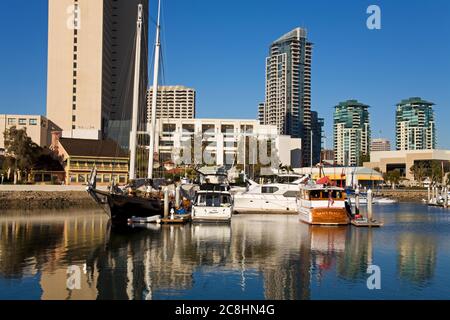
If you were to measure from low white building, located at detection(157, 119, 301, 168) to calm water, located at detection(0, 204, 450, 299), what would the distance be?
325 feet

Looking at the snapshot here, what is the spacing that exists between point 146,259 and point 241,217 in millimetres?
31841

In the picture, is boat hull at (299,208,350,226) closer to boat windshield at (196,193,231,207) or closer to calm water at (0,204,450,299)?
calm water at (0,204,450,299)

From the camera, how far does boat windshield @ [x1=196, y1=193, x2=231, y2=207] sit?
53.3 metres

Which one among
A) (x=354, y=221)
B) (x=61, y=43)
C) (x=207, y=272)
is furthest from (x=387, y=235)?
(x=61, y=43)

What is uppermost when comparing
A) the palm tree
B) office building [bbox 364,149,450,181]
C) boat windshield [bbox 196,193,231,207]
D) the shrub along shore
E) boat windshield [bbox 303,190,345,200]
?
office building [bbox 364,149,450,181]

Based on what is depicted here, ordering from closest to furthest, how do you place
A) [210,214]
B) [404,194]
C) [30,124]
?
[210,214] < [404,194] < [30,124]

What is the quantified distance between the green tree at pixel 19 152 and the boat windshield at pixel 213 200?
53.7 metres

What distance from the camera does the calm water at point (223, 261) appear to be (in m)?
24.1

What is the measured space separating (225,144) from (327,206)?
124254mm

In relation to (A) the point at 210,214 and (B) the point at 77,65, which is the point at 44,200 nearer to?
(A) the point at 210,214

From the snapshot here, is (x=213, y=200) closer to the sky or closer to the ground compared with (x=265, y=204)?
closer to the sky

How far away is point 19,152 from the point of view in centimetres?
9538

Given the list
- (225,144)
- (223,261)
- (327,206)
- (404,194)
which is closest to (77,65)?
(225,144)

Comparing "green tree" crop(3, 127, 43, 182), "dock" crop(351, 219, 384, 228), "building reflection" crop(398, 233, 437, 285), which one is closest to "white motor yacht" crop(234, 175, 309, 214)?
"dock" crop(351, 219, 384, 228)
